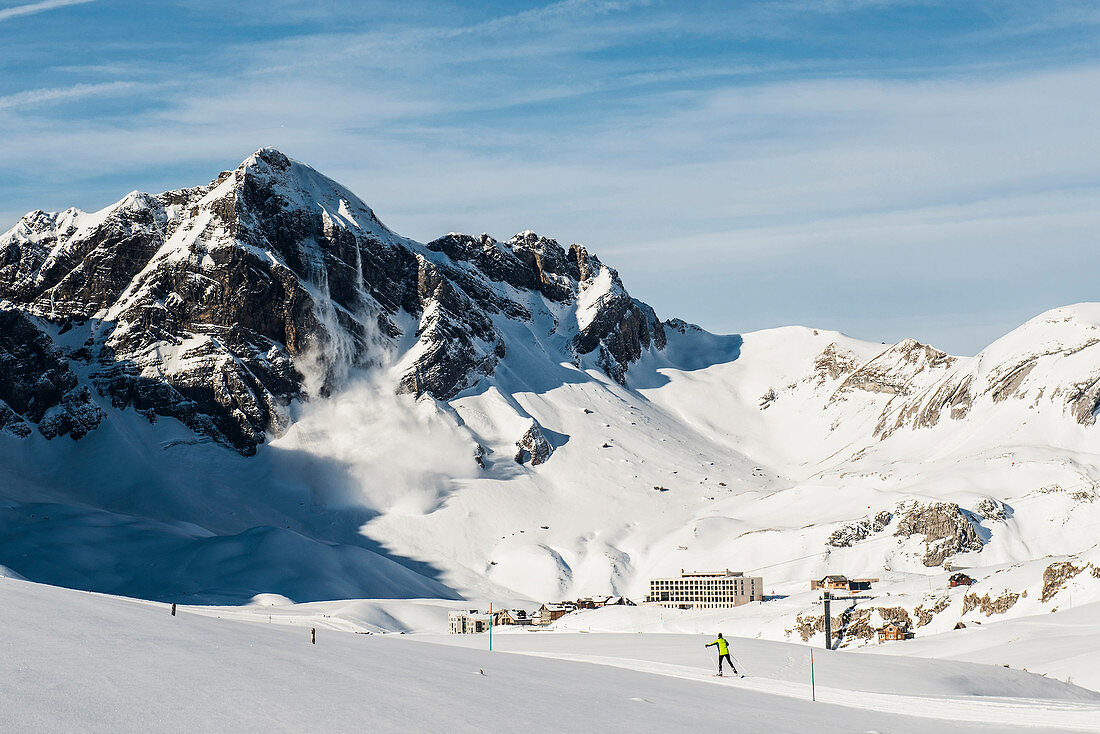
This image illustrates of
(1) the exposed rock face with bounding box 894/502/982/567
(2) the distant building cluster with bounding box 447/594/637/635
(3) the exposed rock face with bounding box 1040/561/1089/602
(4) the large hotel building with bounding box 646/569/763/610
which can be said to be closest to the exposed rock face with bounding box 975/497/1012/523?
(1) the exposed rock face with bounding box 894/502/982/567

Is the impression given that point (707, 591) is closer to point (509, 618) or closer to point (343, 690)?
point (509, 618)

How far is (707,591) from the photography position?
514 ft

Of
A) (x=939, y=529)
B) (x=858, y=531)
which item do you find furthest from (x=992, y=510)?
(x=858, y=531)

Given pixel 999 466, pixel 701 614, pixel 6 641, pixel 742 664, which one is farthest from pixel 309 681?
pixel 999 466

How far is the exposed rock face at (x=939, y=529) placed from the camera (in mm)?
169125

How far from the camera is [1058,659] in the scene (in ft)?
180

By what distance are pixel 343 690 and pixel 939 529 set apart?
16388 cm

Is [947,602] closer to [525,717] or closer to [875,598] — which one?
[875,598]

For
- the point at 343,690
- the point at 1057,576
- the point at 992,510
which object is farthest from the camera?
the point at 992,510

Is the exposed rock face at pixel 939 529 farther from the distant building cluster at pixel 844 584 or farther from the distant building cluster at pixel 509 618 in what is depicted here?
the distant building cluster at pixel 509 618

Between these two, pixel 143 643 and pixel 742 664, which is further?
pixel 742 664

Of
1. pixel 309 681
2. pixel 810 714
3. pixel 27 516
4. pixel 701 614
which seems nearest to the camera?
pixel 309 681

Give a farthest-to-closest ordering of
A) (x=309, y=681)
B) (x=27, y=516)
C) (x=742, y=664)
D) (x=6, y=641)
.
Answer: (x=27, y=516)
(x=742, y=664)
(x=309, y=681)
(x=6, y=641)

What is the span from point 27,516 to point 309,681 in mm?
178396
